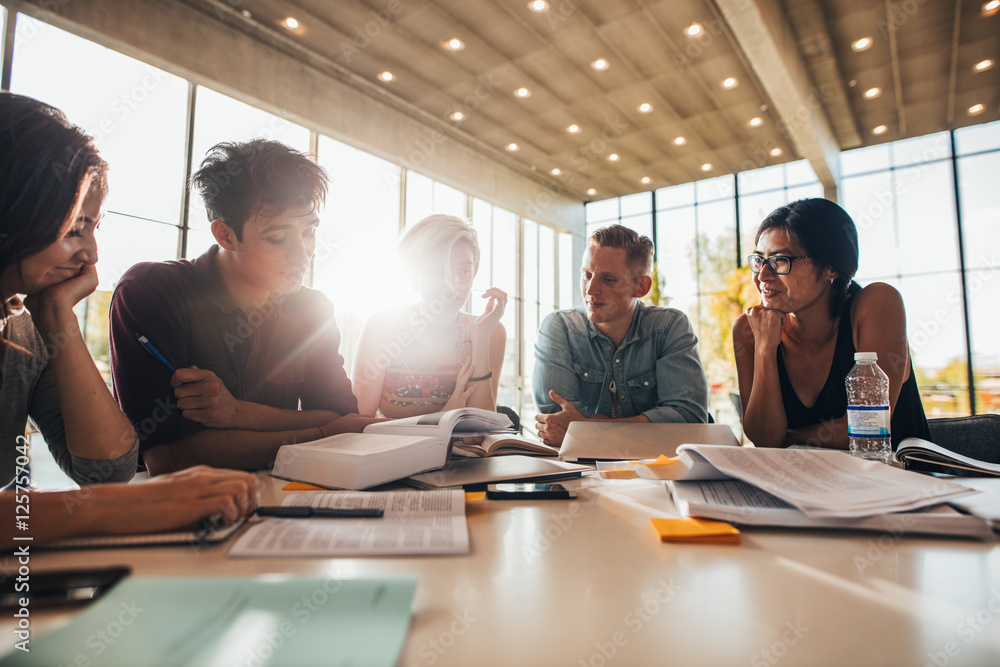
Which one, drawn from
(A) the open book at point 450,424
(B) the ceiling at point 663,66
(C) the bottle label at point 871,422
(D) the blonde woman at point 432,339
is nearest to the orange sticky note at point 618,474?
(A) the open book at point 450,424

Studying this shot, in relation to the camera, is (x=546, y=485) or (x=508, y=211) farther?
(x=508, y=211)

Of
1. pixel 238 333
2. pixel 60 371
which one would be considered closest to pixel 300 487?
pixel 60 371

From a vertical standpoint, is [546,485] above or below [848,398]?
below

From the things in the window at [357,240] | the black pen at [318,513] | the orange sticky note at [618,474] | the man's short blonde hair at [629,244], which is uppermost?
the window at [357,240]

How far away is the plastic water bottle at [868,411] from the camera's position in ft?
4.11

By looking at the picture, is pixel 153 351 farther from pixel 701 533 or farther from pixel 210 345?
pixel 701 533

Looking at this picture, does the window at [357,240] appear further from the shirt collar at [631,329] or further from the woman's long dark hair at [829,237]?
the woman's long dark hair at [829,237]

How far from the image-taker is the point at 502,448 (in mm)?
1387

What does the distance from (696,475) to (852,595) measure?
44 cm

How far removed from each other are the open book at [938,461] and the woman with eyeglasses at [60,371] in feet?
4.42

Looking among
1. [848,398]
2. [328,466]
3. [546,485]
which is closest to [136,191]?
[328,466]

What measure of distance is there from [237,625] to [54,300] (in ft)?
3.69

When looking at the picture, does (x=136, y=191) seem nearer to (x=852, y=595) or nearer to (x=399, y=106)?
(x=399, y=106)

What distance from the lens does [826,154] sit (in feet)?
26.0
